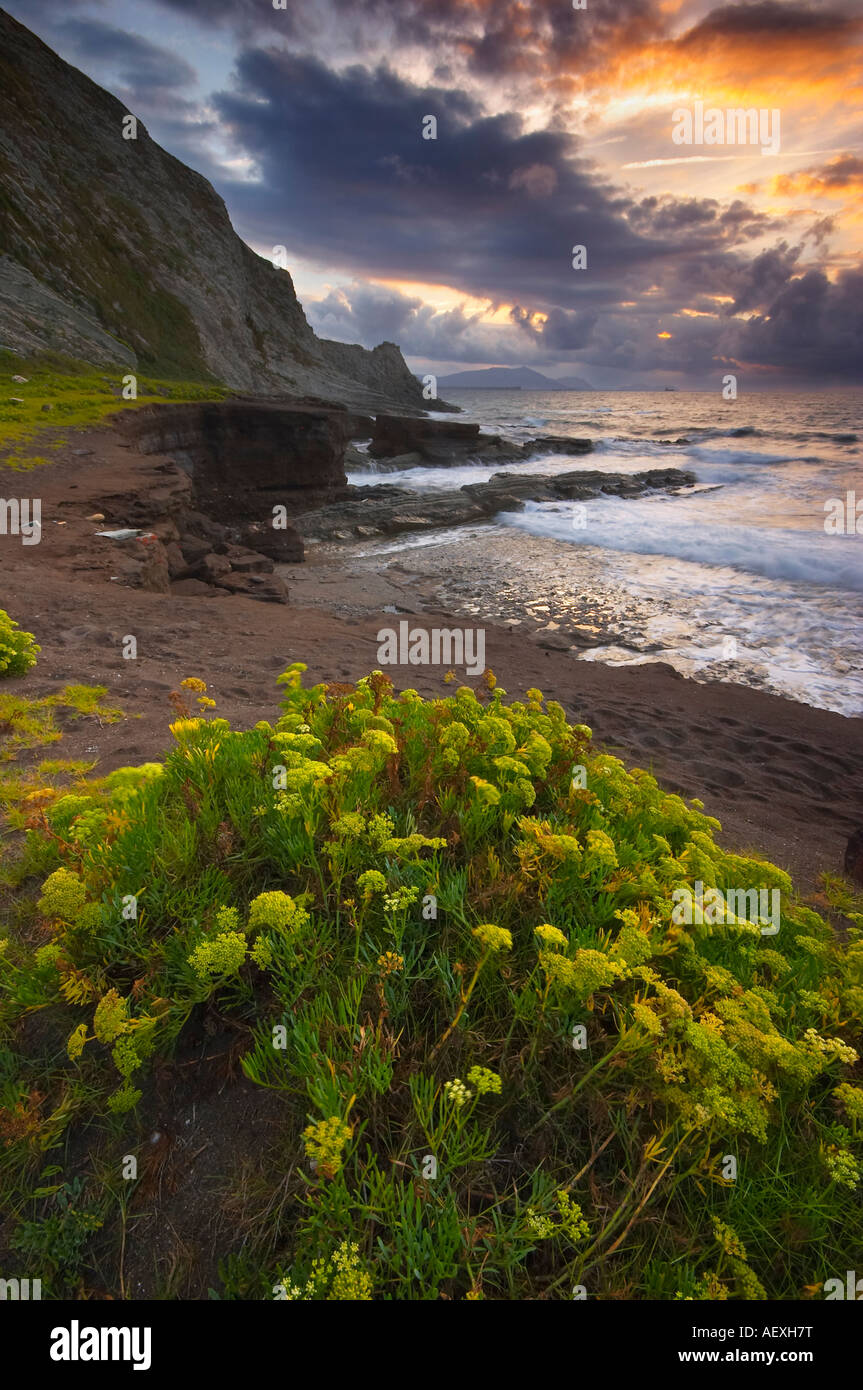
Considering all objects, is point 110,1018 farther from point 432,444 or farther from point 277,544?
point 432,444

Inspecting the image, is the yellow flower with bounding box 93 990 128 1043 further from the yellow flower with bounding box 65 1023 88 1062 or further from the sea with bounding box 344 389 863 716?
the sea with bounding box 344 389 863 716

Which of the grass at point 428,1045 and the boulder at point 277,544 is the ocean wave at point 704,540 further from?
the grass at point 428,1045

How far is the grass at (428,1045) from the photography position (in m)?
2.01

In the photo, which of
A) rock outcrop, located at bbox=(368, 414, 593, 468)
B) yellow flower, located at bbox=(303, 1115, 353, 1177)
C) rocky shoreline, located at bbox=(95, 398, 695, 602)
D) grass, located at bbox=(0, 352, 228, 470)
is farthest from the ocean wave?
yellow flower, located at bbox=(303, 1115, 353, 1177)

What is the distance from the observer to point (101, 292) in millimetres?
44594

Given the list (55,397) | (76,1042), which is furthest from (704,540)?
(55,397)

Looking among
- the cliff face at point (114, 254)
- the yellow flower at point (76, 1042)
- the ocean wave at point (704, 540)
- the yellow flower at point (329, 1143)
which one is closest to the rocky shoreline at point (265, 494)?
the ocean wave at point (704, 540)

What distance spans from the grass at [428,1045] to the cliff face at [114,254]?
36.4m

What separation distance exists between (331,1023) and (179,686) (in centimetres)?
528

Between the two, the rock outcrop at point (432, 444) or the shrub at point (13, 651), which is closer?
the shrub at point (13, 651)

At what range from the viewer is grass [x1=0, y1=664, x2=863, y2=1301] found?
2014mm

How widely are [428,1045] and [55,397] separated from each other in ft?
91.8

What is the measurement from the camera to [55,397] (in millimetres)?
23328
